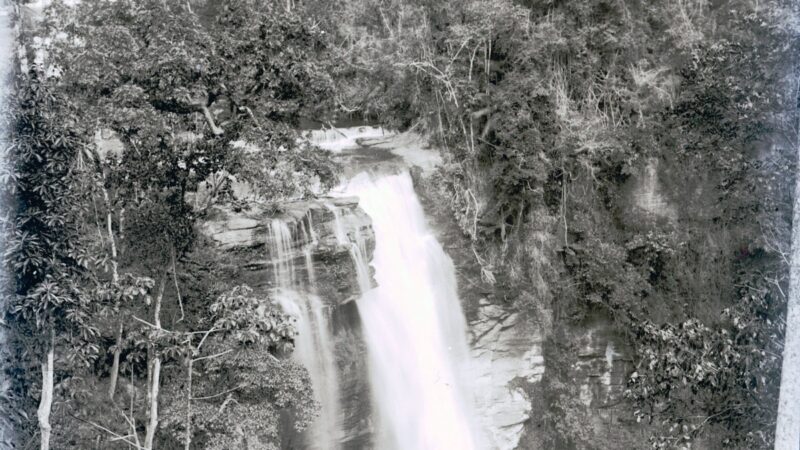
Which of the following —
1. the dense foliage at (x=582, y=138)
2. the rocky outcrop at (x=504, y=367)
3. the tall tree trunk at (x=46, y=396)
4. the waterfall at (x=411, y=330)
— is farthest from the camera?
the dense foliage at (x=582, y=138)

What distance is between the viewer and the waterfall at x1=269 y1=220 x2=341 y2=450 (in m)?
9.91

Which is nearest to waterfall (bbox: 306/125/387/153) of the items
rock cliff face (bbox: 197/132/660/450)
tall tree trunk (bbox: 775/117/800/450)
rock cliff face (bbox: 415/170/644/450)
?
rock cliff face (bbox: 197/132/660/450)

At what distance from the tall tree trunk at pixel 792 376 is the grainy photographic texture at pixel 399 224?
0.02 meters

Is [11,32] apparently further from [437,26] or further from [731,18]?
[731,18]

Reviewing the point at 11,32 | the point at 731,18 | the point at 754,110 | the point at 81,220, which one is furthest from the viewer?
the point at 731,18

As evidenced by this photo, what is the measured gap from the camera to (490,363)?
12.2m

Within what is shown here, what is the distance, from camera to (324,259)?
33.8ft

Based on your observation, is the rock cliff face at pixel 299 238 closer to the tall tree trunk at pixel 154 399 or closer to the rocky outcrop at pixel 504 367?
the tall tree trunk at pixel 154 399

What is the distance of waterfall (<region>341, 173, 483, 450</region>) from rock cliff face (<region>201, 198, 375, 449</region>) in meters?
0.24

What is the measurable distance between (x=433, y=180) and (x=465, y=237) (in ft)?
3.89

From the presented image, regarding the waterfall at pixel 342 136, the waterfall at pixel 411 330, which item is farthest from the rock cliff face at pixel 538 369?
the waterfall at pixel 342 136

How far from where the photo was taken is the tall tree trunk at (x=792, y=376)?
634 cm

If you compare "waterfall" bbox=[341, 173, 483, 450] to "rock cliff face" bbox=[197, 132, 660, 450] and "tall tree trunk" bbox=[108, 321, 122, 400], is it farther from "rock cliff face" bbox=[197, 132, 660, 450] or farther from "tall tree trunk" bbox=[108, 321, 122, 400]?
"tall tree trunk" bbox=[108, 321, 122, 400]

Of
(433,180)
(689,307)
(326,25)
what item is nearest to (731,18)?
(689,307)
